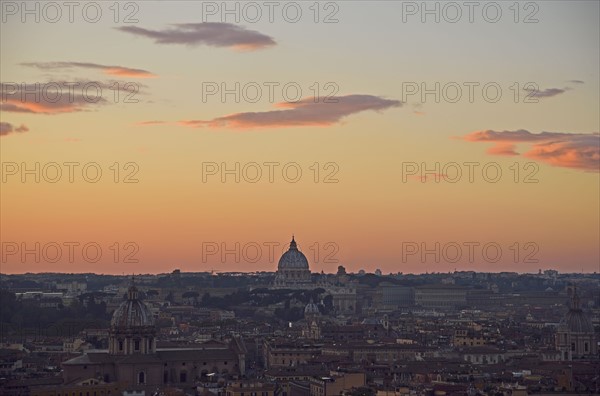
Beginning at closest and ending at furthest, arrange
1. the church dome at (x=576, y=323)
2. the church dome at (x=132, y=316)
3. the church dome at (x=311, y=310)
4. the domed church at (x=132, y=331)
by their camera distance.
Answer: the domed church at (x=132, y=331), the church dome at (x=132, y=316), the church dome at (x=576, y=323), the church dome at (x=311, y=310)

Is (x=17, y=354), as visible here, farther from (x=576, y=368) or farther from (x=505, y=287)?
(x=505, y=287)

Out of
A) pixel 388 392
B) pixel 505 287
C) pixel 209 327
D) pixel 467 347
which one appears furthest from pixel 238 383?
pixel 505 287

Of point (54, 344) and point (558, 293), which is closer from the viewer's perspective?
point (54, 344)

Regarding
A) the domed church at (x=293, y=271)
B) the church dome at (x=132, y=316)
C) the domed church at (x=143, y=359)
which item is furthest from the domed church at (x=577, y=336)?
the domed church at (x=293, y=271)

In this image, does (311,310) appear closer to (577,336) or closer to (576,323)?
(576,323)

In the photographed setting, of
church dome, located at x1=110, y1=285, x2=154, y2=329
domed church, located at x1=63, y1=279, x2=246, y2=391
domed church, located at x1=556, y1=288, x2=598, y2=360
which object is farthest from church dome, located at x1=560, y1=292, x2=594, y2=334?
church dome, located at x1=110, y1=285, x2=154, y2=329

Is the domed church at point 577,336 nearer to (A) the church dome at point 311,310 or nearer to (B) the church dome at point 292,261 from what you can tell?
(A) the church dome at point 311,310

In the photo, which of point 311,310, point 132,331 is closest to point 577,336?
point 132,331
